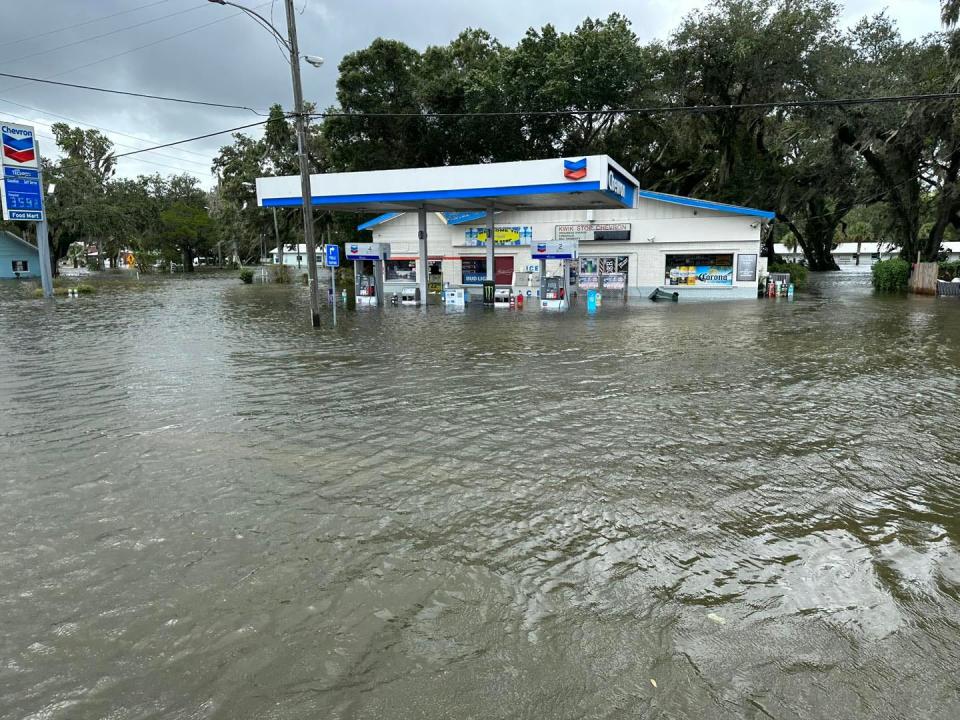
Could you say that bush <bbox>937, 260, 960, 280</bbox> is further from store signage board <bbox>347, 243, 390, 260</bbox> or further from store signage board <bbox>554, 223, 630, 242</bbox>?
store signage board <bbox>347, 243, 390, 260</bbox>

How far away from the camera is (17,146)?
89.1 feet

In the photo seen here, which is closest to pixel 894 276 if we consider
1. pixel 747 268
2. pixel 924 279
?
pixel 924 279

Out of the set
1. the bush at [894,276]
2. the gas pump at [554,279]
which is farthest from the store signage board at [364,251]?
the bush at [894,276]

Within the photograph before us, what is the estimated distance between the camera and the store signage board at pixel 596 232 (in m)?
29.4

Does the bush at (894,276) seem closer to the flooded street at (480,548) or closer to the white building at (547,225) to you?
the white building at (547,225)

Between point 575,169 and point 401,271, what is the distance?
15.5 metres

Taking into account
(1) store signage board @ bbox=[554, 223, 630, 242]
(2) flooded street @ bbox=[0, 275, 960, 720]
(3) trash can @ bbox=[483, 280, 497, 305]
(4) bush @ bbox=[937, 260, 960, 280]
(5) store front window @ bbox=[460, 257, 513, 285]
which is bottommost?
(2) flooded street @ bbox=[0, 275, 960, 720]

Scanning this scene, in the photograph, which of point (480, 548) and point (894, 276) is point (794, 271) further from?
point (480, 548)

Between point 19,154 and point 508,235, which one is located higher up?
point 19,154

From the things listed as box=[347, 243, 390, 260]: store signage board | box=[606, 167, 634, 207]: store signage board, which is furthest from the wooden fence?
box=[347, 243, 390, 260]: store signage board

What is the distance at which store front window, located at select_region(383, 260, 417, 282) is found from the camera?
33.5 m

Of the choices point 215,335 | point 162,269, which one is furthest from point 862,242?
point 215,335

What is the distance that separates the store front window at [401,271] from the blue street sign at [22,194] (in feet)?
52.6

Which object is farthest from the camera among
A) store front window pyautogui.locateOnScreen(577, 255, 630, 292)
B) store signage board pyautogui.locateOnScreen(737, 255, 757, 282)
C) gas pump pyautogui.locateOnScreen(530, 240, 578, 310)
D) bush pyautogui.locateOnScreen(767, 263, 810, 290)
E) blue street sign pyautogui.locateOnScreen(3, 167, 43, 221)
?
bush pyautogui.locateOnScreen(767, 263, 810, 290)
